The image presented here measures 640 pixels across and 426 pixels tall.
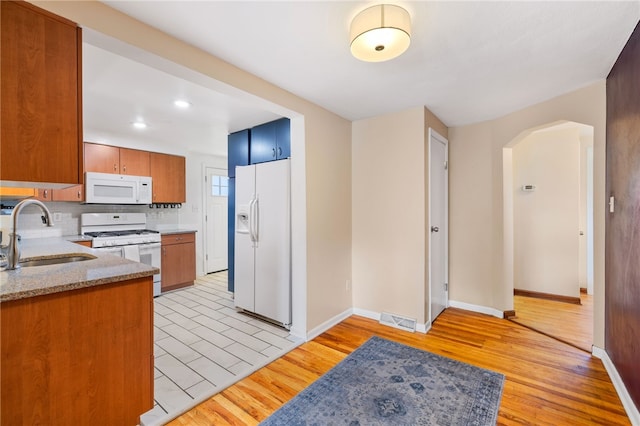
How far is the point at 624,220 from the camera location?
74.0 inches

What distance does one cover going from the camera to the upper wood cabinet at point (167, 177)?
461cm

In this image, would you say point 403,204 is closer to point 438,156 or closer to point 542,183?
point 438,156

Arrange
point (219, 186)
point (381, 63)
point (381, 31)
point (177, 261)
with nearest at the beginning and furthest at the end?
point (381, 31)
point (381, 63)
point (177, 261)
point (219, 186)

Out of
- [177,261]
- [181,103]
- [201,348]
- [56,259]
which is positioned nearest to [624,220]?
[201,348]

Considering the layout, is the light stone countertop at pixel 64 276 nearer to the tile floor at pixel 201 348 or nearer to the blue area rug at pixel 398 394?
the tile floor at pixel 201 348

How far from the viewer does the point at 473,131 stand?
352 centimetres

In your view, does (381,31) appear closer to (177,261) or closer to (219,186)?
(177,261)

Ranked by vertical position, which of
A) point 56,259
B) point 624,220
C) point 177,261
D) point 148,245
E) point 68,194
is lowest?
point 177,261

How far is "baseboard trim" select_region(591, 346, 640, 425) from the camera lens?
1.67 metres

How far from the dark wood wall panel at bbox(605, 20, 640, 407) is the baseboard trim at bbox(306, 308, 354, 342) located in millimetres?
2269

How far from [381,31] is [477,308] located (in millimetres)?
3359

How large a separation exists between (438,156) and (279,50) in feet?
7.44

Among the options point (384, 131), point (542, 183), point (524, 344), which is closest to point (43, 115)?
point (384, 131)

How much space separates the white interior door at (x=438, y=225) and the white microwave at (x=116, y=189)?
13.7 ft
